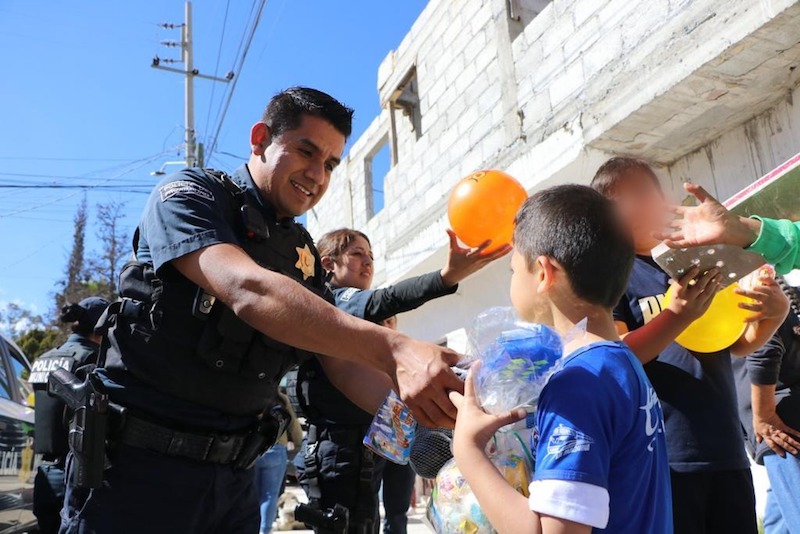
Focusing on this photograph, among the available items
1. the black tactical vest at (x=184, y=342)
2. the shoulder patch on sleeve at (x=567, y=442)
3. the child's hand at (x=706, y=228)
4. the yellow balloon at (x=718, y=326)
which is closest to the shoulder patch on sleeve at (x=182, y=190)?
the black tactical vest at (x=184, y=342)

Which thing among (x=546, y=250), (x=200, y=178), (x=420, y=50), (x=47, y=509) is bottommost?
(x=47, y=509)

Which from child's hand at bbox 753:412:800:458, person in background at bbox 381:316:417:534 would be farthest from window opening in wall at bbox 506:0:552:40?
child's hand at bbox 753:412:800:458

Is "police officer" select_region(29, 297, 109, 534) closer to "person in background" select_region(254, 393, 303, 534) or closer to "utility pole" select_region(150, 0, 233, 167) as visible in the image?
"person in background" select_region(254, 393, 303, 534)

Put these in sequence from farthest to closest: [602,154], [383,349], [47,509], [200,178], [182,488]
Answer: [602,154] < [47,509] < [200,178] < [182,488] < [383,349]

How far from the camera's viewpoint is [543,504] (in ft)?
3.46

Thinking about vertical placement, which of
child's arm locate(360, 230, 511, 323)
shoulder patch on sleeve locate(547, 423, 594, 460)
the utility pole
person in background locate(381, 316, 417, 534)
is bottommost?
person in background locate(381, 316, 417, 534)

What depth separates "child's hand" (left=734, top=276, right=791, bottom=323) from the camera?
2.06 metres

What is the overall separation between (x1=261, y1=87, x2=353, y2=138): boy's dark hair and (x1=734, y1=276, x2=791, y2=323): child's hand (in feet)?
4.91

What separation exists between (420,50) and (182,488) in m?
7.51

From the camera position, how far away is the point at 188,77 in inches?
616

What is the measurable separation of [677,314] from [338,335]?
106 cm

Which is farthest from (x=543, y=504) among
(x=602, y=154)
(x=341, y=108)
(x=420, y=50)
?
(x=420, y=50)

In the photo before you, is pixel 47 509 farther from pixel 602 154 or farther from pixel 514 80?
pixel 514 80

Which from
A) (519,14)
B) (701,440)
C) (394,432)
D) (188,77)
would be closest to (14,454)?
(394,432)
